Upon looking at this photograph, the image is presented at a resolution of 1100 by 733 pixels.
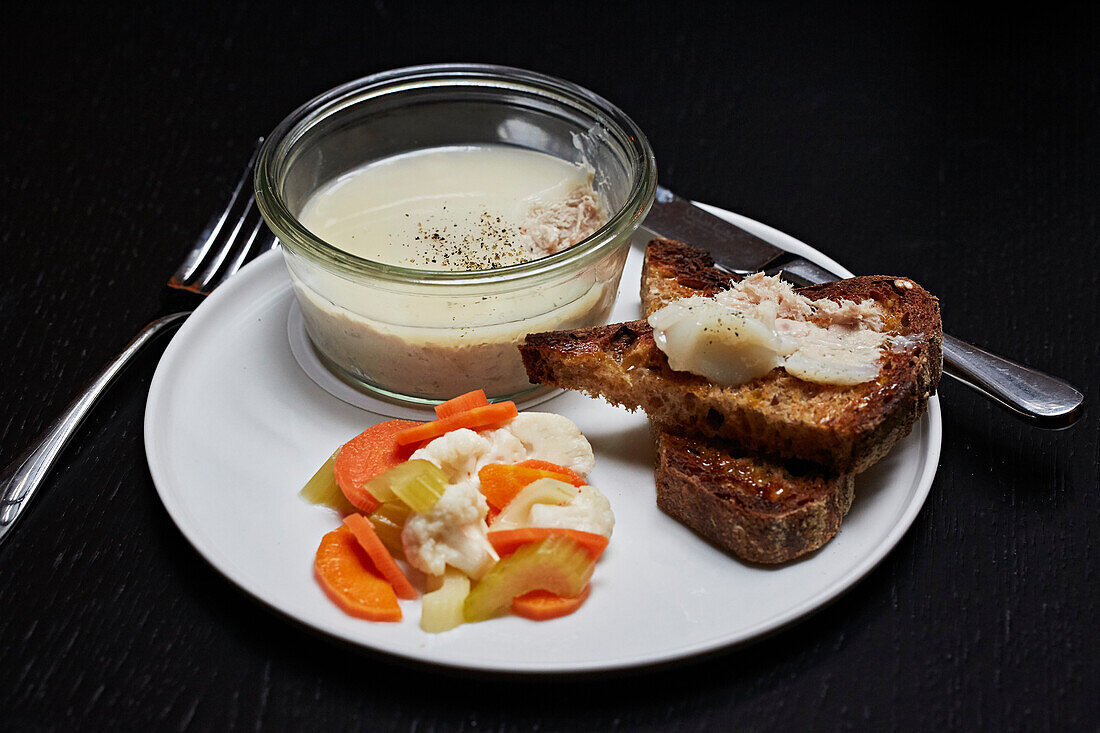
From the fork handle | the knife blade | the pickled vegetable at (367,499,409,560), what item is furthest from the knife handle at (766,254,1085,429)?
the fork handle

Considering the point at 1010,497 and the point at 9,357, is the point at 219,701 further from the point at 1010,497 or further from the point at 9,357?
the point at 1010,497

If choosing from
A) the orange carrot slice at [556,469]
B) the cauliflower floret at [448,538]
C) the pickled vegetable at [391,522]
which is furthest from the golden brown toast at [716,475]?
the pickled vegetable at [391,522]

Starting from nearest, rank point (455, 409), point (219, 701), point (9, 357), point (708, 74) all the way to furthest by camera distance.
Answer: point (219, 701), point (455, 409), point (9, 357), point (708, 74)

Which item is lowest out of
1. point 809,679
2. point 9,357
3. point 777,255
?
point 9,357

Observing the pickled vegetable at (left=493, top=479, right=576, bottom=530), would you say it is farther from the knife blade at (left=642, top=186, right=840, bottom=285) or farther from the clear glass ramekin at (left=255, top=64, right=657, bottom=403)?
the knife blade at (left=642, top=186, right=840, bottom=285)

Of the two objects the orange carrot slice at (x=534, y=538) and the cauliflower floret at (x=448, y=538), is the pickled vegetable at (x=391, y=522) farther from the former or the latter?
the orange carrot slice at (x=534, y=538)

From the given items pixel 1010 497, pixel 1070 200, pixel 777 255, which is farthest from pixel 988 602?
pixel 1070 200
